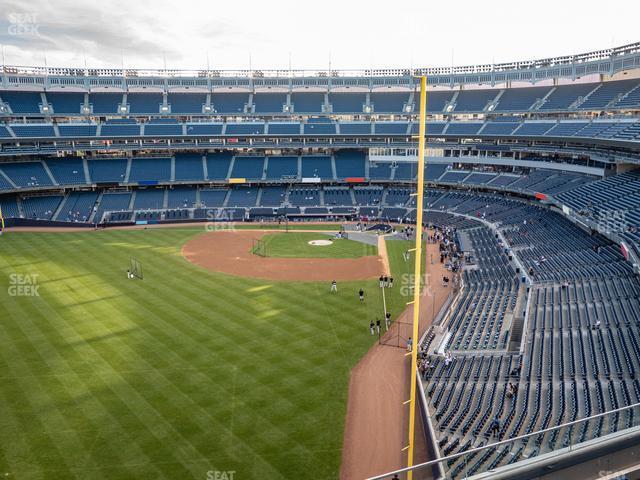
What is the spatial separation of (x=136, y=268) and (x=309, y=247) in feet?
58.7

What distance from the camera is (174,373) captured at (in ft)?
72.6

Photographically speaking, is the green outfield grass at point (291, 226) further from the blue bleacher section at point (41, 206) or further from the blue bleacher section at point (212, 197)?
the blue bleacher section at point (41, 206)

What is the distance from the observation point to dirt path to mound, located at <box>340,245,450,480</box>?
16484mm

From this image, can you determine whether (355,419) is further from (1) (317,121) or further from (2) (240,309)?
(1) (317,121)

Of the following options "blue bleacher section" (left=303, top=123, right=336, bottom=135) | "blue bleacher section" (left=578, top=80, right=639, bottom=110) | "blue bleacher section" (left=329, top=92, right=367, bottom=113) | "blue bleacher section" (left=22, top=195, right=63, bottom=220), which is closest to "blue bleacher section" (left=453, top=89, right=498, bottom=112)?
"blue bleacher section" (left=329, top=92, right=367, bottom=113)

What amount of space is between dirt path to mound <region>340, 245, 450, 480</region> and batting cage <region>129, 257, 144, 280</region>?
21.5m

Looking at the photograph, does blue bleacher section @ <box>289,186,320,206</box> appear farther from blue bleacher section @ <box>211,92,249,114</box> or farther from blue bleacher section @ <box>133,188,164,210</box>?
blue bleacher section @ <box>133,188,164,210</box>

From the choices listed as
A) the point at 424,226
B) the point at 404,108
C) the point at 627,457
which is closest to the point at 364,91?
the point at 404,108

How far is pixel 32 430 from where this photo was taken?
17.9 metres

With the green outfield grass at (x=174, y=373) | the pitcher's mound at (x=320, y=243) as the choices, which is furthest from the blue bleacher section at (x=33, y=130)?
the pitcher's mound at (x=320, y=243)

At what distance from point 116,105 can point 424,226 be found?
171 ft

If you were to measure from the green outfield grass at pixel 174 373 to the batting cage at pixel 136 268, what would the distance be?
1.33 metres

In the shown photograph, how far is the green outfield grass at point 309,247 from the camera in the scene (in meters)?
45.9

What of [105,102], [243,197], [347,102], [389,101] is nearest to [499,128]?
[389,101]
